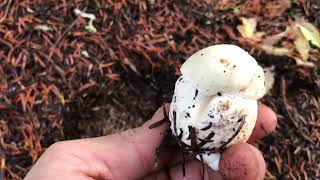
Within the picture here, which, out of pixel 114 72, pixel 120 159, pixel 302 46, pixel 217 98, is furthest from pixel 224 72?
pixel 302 46

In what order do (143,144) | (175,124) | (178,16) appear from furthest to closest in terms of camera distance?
(178,16) < (143,144) < (175,124)

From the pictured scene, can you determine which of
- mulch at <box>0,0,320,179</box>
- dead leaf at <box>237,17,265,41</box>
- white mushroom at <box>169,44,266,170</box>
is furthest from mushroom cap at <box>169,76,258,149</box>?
dead leaf at <box>237,17,265,41</box>

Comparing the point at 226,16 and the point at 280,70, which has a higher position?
the point at 226,16

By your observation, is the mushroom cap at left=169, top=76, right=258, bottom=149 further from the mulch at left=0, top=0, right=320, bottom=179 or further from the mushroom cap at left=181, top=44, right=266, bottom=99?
the mulch at left=0, top=0, right=320, bottom=179

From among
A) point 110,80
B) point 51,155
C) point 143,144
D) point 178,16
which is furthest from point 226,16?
point 51,155

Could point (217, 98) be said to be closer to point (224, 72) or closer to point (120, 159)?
point (224, 72)

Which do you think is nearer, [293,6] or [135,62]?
[135,62]

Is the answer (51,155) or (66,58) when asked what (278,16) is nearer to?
(66,58)
